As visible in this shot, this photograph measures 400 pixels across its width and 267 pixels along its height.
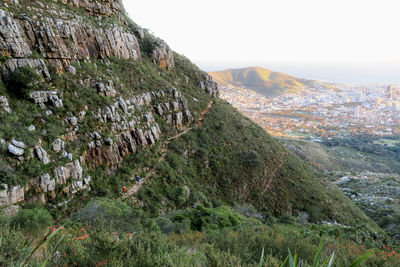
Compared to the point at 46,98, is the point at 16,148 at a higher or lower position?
lower

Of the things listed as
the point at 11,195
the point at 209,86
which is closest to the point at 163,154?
the point at 11,195

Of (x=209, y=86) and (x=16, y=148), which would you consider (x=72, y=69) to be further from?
(x=209, y=86)

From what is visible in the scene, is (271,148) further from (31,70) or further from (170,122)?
(31,70)

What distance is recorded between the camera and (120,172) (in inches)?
618

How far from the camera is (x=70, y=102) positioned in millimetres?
14719

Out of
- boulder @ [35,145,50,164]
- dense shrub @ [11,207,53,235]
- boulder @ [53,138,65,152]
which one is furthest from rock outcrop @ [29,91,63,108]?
dense shrub @ [11,207,53,235]

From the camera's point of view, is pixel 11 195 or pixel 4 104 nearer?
pixel 11 195

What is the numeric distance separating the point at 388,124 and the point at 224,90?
117243mm

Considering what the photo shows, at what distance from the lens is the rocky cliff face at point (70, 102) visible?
11.1m

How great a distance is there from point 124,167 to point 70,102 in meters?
6.08

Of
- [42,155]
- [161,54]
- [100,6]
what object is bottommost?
[42,155]

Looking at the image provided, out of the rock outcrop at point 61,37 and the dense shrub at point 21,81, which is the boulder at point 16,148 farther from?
the rock outcrop at point 61,37

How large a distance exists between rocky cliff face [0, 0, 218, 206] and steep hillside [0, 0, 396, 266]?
3.4 inches

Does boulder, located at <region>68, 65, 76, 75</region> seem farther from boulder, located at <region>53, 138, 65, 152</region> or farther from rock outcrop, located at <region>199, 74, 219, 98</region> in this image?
rock outcrop, located at <region>199, 74, 219, 98</region>
